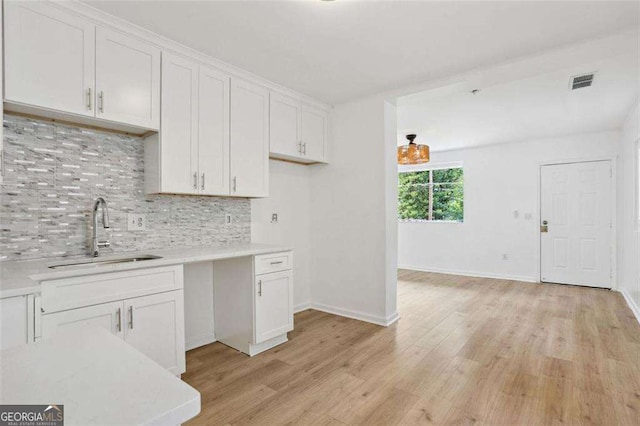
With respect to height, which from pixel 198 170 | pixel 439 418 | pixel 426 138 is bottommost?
pixel 439 418

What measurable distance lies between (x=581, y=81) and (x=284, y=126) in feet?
9.40

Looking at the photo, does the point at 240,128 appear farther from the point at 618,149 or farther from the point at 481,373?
the point at 618,149

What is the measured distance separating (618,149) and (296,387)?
5.65m

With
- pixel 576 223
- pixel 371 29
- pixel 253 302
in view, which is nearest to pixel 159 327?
pixel 253 302

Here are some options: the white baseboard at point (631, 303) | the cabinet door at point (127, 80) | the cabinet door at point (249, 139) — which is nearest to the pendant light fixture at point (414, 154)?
the cabinet door at point (249, 139)

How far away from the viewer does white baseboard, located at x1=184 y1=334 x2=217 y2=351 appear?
9.37 ft

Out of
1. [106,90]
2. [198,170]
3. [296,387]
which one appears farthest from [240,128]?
[296,387]

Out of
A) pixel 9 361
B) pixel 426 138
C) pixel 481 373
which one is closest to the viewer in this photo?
pixel 9 361

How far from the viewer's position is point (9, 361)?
678mm

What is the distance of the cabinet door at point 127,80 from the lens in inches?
83.0

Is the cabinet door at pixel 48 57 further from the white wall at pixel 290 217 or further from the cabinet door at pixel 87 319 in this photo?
the white wall at pixel 290 217

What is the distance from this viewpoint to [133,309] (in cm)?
202

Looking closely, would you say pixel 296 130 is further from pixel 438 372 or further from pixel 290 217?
pixel 438 372

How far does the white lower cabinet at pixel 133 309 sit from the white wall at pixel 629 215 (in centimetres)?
463
